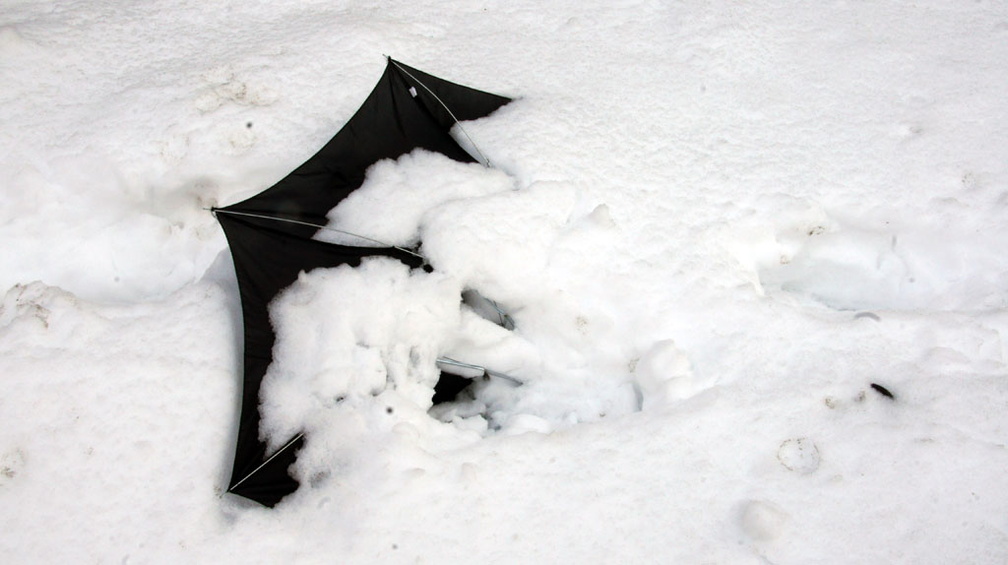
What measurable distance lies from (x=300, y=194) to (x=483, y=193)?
1098mm

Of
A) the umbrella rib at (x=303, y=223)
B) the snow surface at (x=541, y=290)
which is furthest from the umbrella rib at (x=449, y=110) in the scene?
the umbrella rib at (x=303, y=223)

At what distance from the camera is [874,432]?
12.5ft

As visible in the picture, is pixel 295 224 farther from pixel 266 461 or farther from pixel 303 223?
pixel 266 461

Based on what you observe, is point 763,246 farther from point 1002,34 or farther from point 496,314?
point 1002,34

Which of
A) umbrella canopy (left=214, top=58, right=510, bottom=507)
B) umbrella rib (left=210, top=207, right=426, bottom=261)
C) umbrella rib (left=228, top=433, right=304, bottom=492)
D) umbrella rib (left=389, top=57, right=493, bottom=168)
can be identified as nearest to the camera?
umbrella rib (left=228, top=433, right=304, bottom=492)

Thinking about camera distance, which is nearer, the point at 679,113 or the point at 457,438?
the point at 457,438

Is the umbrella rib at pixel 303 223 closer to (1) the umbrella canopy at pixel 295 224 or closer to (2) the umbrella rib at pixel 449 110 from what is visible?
(1) the umbrella canopy at pixel 295 224

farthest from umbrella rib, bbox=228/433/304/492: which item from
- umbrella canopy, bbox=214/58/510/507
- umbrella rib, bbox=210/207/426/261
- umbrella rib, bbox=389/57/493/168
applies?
umbrella rib, bbox=389/57/493/168

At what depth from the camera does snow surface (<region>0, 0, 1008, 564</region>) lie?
11.6 ft

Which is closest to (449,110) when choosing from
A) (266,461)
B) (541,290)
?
(541,290)

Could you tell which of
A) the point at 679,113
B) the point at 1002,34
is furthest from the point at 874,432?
the point at 1002,34

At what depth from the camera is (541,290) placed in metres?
4.27

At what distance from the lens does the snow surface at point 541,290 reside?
354cm

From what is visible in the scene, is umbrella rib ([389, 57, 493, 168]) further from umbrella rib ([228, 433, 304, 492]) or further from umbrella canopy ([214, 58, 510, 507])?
umbrella rib ([228, 433, 304, 492])
